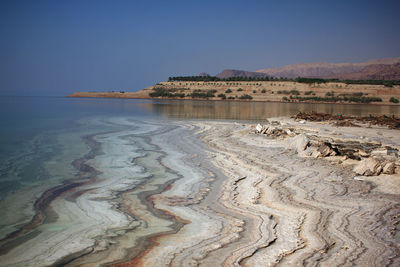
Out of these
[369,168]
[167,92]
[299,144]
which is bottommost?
[369,168]

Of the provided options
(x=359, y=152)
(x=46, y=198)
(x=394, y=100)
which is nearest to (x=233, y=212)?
(x=46, y=198)

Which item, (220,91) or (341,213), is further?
(220,91)

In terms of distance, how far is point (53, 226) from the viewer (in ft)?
14.7

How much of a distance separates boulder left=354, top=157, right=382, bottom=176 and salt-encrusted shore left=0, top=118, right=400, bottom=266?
19 millimetres

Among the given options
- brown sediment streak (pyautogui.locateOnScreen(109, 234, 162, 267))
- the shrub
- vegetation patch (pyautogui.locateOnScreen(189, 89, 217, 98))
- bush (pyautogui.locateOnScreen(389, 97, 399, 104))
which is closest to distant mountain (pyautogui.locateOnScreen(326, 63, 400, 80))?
bush (pyautogui.locateOnScreen(389, 97, 399, 104))

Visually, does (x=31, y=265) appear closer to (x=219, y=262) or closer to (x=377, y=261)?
(x=219, y=262)

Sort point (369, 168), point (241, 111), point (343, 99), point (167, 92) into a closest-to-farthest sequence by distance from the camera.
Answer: point (369, 168) → point (241, 111) → point (343, 99) → point (167, 92)

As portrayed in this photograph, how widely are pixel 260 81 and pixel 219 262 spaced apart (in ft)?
259

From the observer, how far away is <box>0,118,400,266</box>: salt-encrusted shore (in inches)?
139

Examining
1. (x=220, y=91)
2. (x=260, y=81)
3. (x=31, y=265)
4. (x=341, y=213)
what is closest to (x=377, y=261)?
(x=341, y=213)

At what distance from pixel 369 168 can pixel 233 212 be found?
355 centimetres

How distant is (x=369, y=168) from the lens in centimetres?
671

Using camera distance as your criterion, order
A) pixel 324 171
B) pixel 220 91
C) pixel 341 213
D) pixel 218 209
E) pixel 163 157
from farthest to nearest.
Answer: pixel 220 91
pixel 163 157
pixel 324 171
pixel 218 209
pixel 341 213

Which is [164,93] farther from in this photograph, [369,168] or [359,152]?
[369,168]
